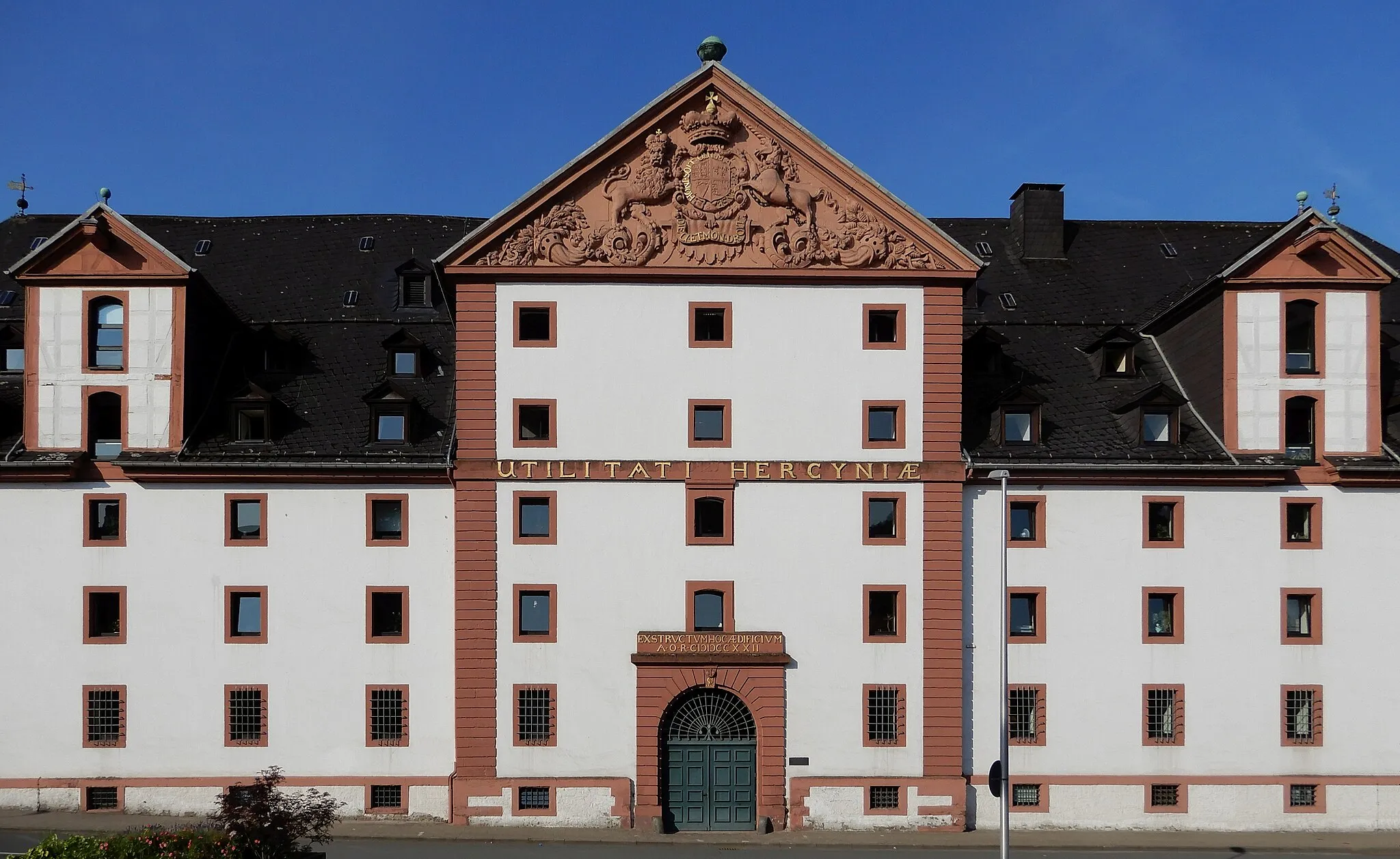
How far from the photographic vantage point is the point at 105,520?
3691cm

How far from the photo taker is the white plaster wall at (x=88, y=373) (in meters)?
37.2

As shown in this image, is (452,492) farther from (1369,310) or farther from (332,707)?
(1369,310)

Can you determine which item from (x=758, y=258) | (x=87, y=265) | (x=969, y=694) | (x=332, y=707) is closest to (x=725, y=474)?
(x=758, y=258)

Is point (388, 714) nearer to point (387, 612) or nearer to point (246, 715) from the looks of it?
point (387, 612)

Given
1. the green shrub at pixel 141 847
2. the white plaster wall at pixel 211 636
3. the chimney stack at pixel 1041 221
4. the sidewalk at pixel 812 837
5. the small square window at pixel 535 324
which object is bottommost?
the sidewalk at pixel 812 837

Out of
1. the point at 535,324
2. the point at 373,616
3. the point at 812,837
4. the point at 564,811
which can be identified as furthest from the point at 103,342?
the point at 812,837

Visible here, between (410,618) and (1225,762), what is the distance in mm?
25589

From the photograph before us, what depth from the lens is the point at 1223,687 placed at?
1463 inches

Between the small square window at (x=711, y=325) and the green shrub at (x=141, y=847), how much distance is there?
63.6 feet

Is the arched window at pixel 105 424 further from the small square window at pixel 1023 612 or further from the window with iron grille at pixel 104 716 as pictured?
the small square window at pixel 1023 612

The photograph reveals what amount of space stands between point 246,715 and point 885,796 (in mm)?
19593

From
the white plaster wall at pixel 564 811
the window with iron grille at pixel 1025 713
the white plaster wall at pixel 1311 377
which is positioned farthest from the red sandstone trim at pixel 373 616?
the white plaster wall at pixel 1311 377

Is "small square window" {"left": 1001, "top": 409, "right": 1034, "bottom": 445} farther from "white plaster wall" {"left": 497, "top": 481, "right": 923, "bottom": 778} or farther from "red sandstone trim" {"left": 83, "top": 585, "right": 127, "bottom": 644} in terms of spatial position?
"red sandstone trim" {"left": 83, "top": 585, "right": 127, "bottom": 644}

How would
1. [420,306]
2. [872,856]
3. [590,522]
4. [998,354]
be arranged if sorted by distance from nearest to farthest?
[872,856] → [590,522] → [998,354] → [420,306]
